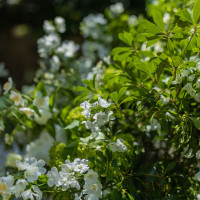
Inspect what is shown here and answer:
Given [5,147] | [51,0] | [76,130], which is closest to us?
[76,130]

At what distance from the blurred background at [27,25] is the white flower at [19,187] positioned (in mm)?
1575

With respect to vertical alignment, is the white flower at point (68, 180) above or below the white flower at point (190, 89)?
below

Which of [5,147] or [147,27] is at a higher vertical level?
[147,27]

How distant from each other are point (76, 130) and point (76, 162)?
158mm

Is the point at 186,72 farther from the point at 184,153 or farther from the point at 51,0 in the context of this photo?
the point at 51,0

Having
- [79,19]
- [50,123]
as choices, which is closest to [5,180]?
[50,123]

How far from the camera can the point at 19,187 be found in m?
0.57

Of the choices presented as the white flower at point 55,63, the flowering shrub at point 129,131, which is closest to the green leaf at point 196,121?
the flowering shrub at point 129,131

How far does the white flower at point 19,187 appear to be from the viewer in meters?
0.57

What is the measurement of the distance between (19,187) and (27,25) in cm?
239

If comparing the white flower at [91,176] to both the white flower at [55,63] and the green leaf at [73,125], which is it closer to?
the green leaf at [73,125]

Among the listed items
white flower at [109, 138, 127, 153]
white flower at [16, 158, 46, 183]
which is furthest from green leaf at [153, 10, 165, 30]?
white flower at [16, 158, 46, 183]

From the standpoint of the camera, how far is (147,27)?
56cm

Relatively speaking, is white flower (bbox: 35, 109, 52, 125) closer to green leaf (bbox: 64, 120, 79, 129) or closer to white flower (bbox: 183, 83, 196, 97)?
green leaf (bbox: 64, 120, 79, 129)
